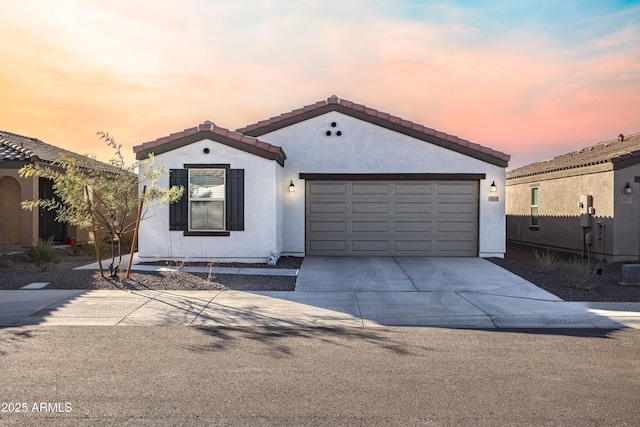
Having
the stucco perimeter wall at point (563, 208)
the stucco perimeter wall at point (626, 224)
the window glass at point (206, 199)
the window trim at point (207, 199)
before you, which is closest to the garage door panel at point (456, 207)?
the stucco perimeter wall at point (563, 208)

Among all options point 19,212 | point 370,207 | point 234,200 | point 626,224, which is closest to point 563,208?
point 626,224

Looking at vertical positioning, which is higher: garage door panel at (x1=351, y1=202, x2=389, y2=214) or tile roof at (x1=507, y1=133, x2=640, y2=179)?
tile roof at (x1=507, y1=133, x2=640, y2=179)

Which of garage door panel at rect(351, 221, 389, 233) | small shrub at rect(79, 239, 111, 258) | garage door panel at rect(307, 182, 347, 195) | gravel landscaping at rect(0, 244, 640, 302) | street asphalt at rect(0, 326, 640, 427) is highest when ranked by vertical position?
garage door panel at rect(307, 182, 347, 195)

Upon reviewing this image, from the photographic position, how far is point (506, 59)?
15039 millimetres

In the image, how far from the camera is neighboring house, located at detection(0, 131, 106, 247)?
17625 mm

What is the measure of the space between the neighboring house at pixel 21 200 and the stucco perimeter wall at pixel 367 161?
822 cm

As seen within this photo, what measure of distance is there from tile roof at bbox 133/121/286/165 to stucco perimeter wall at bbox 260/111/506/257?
2.31 metres

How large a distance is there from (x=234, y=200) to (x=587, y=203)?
37.9 ft

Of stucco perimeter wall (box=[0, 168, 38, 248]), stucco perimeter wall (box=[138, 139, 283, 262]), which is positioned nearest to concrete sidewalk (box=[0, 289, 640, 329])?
stucco perimeter wall (box=[138, 139, 283, 262])

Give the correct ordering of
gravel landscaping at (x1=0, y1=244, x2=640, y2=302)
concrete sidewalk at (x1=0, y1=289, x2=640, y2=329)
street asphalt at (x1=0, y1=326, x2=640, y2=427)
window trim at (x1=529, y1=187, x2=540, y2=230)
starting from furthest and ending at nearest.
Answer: window trim at (x1=529, y1=187, x2=540, y2=230) < gravel landscaping at (x1=0, y1=244, x2=640, y2=302) < concrete sidewalk at (x1=0, y1=289, x2=640, y2=329) < street asphalt at (x1=0, y1=326, x2=640, y2=427)

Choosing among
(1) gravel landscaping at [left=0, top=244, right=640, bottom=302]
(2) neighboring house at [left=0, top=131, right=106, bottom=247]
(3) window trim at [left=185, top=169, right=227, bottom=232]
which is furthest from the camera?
(2) neighboring house at [left=0, top=131, right=106, bottom=247]

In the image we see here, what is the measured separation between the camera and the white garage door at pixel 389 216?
55.2ft

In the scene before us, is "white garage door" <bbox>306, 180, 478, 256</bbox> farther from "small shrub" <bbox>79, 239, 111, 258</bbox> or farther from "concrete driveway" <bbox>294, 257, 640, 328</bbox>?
"small shrub" <bbox>79, 239, 111, 258</bbox>

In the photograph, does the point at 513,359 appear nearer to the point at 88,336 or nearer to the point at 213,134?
the point at 88,336
